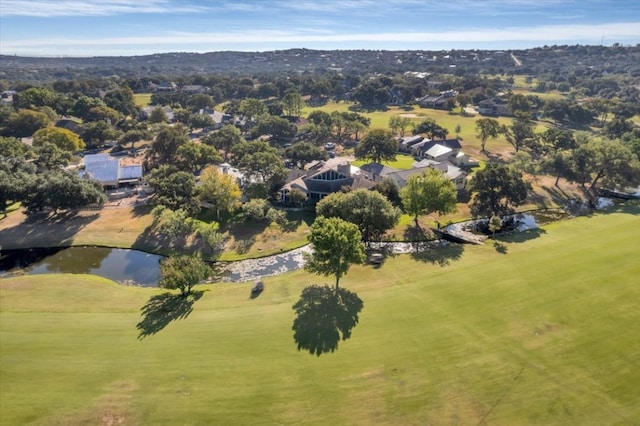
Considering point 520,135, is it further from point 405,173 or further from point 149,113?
point 149,113

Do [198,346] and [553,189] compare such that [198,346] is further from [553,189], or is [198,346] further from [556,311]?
[553,189]

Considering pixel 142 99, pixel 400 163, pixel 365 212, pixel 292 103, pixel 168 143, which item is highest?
pixel 142 99


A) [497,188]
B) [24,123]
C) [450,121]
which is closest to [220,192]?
[497,188]

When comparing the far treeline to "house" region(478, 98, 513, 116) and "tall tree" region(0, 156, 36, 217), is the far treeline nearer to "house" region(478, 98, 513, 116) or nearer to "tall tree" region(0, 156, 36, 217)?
"tall tree" region(0, 156, 36, 217)

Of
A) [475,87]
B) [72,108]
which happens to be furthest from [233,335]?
[475,87]

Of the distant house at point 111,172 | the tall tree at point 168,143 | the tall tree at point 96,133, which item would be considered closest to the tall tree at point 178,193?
the distant house at point 111,172

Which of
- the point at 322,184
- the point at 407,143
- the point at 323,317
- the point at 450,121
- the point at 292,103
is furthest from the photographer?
the point at 292,103

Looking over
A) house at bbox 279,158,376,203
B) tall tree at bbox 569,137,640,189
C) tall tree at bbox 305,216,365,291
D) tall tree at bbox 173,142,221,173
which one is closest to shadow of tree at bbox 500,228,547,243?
house at bbox 279,158,376,203
